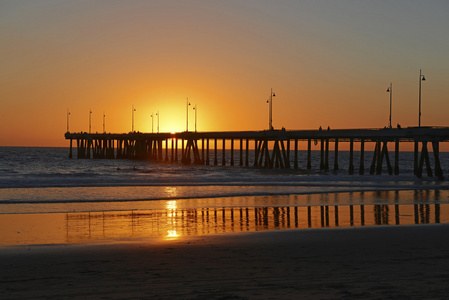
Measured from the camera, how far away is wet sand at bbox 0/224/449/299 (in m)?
7.22

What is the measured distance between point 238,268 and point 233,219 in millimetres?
7486

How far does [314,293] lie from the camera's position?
7.11 meters

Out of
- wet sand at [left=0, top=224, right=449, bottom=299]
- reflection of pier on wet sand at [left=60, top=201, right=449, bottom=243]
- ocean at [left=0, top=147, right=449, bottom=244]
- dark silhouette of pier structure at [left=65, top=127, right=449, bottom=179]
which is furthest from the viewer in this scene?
dark silhouette of pier structure at [left=65, top=127, right=449, bottom=179]

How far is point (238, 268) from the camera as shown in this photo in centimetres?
877

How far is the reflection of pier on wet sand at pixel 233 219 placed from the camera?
1366 centimetres

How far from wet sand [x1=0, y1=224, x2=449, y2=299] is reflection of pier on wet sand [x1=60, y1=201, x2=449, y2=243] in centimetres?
168

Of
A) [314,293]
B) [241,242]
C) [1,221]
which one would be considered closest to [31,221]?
[1,221]

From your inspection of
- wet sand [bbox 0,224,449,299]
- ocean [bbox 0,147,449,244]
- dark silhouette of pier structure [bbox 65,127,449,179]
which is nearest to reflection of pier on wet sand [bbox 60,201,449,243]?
ocean [bbox 0,147,449,244]

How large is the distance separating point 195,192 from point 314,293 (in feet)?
67.2

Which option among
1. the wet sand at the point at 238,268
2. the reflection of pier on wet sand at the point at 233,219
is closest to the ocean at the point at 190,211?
the reflection of pier on wet sand at the point at 233,219

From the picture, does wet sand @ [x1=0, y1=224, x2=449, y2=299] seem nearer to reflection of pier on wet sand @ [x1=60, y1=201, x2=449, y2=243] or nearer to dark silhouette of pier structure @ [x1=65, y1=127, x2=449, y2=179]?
reflection of pier on wet sand @ [x1=60, y1=201, x2=449, y2=243]

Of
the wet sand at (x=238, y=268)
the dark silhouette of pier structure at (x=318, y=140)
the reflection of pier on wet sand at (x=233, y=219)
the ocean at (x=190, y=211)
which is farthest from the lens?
the dark silhouette of pier structure at (x=318, y=140)

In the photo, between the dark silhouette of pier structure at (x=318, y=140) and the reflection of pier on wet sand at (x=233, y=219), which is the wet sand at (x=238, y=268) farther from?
the dark silhouette of pier structure at (x=318, y=140)

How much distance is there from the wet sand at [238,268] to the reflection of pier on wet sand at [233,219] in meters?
1.68
